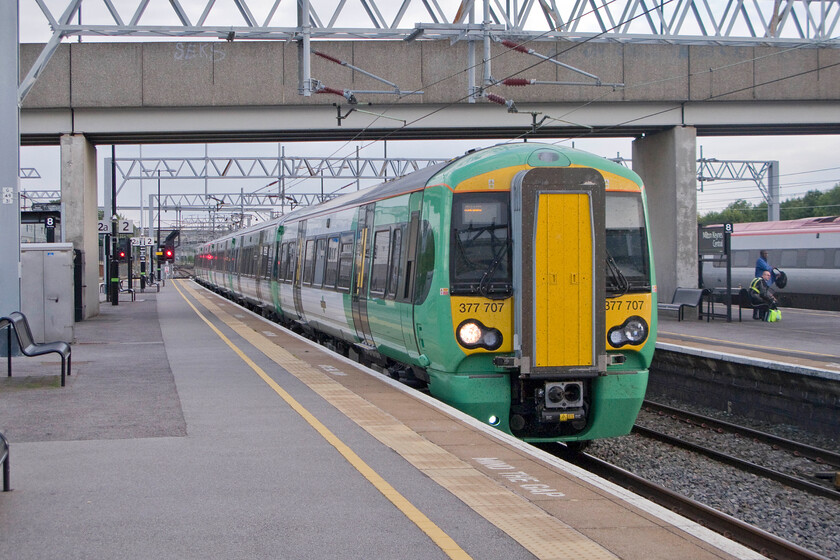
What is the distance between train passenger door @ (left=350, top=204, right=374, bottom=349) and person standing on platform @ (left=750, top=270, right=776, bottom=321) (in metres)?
12.4

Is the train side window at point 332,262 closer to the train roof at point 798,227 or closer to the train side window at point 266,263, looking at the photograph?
the train side window at point 266,263

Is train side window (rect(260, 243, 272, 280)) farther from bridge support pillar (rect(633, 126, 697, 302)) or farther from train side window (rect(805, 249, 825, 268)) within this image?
train side window (rect(805, 249, 825, 268))

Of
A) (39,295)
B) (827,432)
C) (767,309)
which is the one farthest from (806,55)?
(39,295)

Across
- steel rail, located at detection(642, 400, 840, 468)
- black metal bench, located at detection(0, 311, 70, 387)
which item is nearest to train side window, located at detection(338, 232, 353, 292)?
black metal bench, located at detection(0, 311, 70, 387)

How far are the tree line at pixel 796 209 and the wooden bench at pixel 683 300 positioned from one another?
55.4 meters

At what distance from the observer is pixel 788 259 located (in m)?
30.4

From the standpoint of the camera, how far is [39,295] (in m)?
14.7

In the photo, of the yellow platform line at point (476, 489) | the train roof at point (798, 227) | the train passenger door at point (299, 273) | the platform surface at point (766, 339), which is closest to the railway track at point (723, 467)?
the platform surface at point (766, 339)

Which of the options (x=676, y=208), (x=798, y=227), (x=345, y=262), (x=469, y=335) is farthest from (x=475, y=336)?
(x=798, y=227)

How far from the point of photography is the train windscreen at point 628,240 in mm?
9023

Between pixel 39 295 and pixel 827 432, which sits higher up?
pixel 39 295

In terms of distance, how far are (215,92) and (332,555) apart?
763 inches

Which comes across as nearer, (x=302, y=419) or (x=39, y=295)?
(x=302, y=419)

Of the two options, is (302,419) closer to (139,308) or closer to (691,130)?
(691,130)
